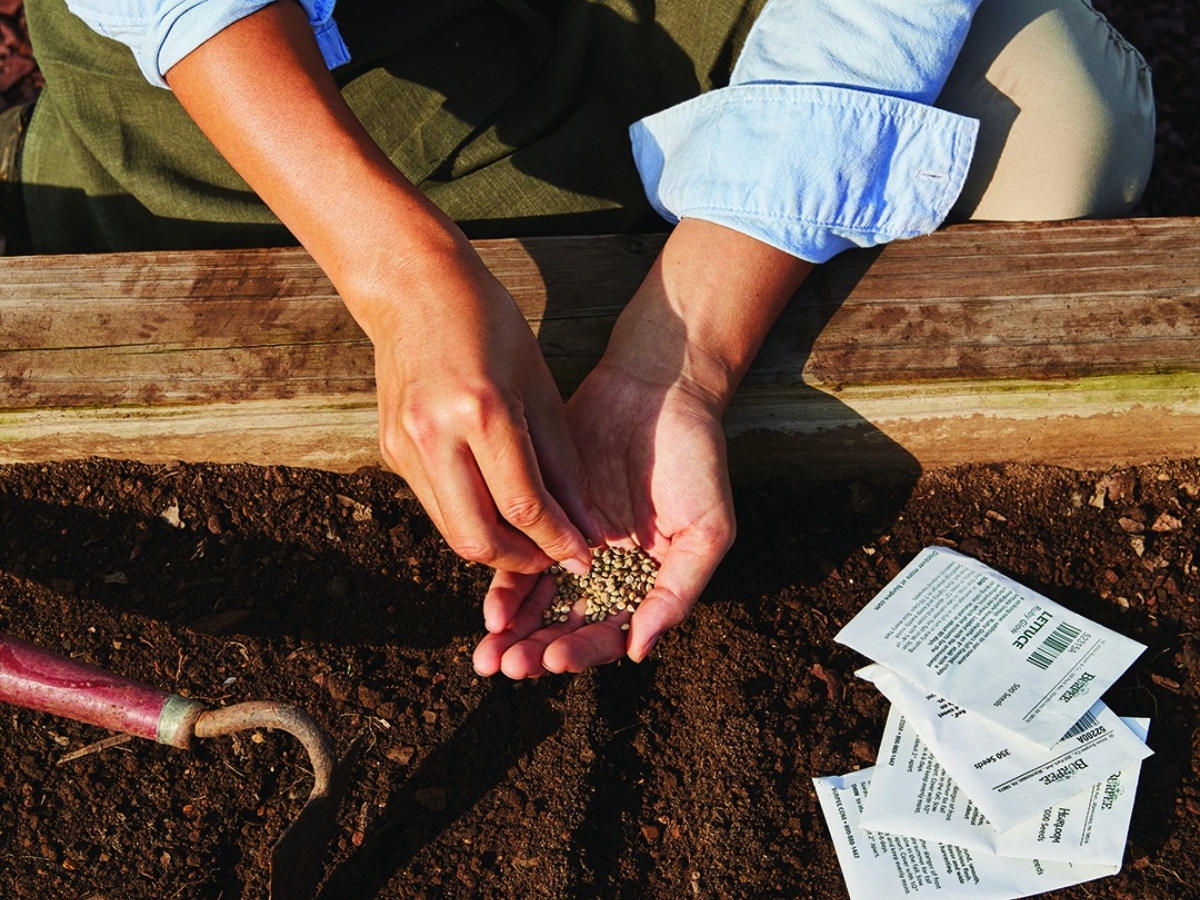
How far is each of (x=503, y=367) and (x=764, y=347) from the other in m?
0.59

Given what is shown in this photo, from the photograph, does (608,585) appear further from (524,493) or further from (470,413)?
(470,413)

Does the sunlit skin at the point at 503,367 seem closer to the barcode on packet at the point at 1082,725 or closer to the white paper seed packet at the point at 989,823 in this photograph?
the white paper seed packet at the point at 989,823

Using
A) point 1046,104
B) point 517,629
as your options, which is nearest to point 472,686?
point 517,629

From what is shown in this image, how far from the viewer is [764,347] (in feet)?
5.52

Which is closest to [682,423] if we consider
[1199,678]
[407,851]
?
[407,851]

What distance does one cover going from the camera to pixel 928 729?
1.57 meters

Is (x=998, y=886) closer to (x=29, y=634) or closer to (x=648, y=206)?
(x=648, y=206)

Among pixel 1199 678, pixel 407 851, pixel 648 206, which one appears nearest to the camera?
pixel 407 851

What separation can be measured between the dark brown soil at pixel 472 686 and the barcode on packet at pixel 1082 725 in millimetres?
99

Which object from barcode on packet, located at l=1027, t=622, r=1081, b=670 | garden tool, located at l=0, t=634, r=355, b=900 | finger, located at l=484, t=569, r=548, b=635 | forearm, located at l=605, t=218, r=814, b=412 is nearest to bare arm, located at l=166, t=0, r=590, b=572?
finger, located at l=484, t=569, r=548, b=635

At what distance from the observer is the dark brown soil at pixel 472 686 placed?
5.11 ft

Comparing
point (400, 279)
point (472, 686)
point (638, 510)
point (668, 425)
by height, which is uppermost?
point (400, 279)

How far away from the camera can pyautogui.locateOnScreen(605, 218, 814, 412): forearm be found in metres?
1.55

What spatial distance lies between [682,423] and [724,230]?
31 centimetres
